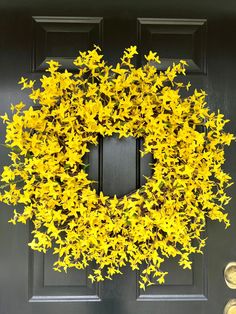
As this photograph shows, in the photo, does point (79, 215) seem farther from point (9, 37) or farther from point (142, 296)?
point (9, 37)

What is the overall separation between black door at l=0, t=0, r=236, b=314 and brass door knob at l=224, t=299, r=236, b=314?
1 cm

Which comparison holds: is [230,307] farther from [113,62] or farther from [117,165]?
[113,62]

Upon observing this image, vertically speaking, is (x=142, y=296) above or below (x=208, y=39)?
below

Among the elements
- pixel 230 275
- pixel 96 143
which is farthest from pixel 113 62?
pixel 230 275

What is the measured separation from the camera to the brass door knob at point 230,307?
1357 millimetres

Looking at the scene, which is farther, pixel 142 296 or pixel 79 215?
pixel 142 296

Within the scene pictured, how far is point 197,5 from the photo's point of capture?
1.38 metres

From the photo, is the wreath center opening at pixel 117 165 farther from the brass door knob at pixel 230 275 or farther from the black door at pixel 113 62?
the brass door knob at pixel 230 275

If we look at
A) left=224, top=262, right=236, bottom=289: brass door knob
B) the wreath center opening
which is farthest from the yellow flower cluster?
left=224, top=262, right=236, bottom=289: brass door knob

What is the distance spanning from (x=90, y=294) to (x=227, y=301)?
17.3 inches

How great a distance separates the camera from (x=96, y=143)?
1.28 meters

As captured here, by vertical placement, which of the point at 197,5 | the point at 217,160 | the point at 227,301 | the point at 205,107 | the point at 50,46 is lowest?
the point at 227,301

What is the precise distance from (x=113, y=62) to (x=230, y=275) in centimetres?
78

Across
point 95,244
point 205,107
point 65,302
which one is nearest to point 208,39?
point 205,107
